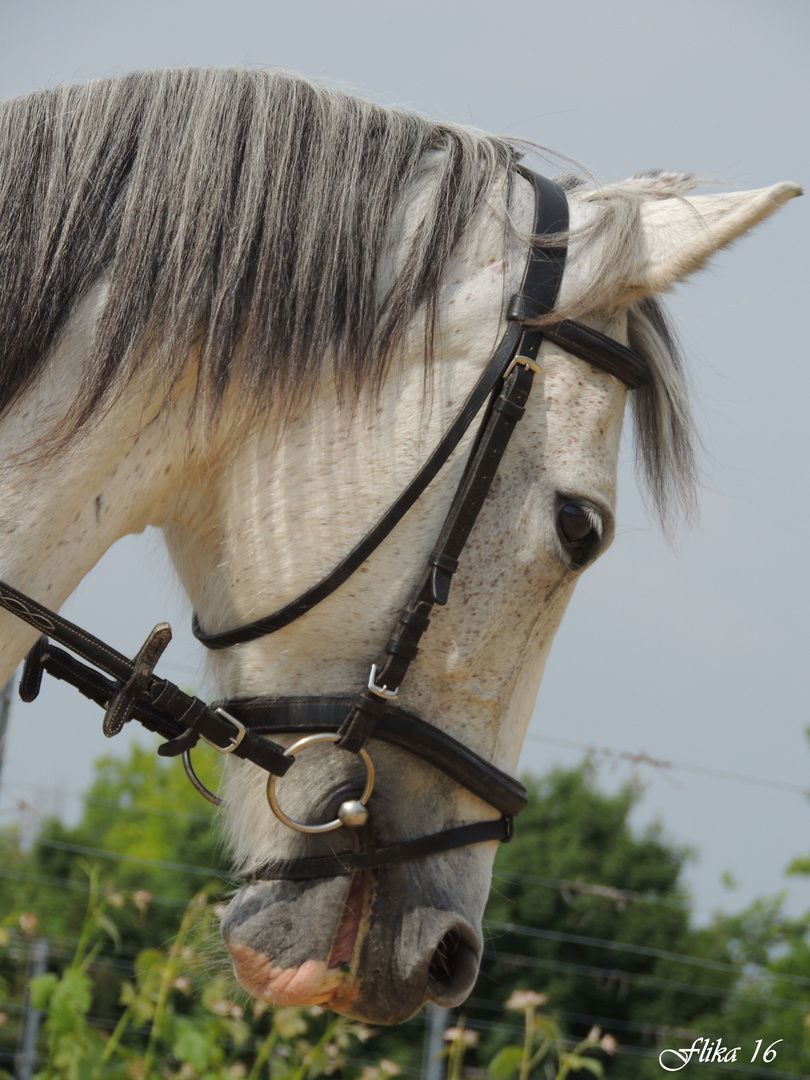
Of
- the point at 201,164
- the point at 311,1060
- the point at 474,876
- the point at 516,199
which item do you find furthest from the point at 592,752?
the point at 201,164

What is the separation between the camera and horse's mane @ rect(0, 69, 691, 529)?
159cm

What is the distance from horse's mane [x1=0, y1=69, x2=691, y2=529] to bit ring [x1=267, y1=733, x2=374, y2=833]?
0.54 m

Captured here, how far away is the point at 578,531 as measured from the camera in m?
1.78

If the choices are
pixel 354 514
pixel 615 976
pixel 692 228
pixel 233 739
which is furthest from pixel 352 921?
pixel 615 976

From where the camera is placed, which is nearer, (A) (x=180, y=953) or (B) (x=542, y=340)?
(B) (x=542, y=340)

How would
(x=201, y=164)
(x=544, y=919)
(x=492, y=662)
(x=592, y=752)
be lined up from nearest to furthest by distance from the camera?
(x=201, y=164), (x=492, y=662), (x=592, y=752), (x=544, y=919)

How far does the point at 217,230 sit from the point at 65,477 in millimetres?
458

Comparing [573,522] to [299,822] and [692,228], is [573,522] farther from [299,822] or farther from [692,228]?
[299,822]

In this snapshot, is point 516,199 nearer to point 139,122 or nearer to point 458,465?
point 458,465

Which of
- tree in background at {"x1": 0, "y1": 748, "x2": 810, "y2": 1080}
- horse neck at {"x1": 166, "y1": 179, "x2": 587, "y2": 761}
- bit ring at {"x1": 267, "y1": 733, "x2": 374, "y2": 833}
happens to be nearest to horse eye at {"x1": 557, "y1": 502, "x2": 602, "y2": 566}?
horse neck at {"x1": 166, "y1": 179, "x2": 587, "y2": 761}

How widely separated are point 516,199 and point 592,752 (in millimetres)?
3199

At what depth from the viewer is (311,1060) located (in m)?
3.03

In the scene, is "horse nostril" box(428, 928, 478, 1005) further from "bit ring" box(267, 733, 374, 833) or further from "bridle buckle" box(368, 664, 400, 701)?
"bridle buckle" box(368, 664, 400, 701)

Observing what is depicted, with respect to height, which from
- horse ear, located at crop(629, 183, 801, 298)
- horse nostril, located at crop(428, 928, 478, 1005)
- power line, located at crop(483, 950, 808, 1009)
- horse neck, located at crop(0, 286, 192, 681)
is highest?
horse ear, located at crop(629, 183, 801, 298)
